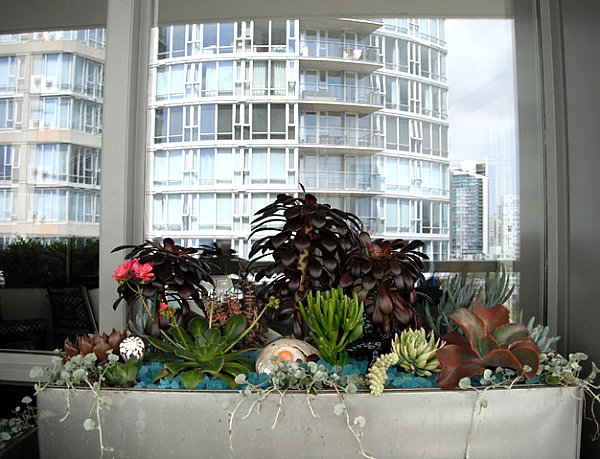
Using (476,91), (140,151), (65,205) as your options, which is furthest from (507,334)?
(476,91)

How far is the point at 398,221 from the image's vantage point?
433 centimetres

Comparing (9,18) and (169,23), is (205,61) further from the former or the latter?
(9,18)

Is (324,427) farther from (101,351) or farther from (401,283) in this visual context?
(101,351)

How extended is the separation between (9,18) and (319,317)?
259 centimetres

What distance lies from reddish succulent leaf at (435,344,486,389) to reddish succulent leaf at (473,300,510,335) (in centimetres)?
8

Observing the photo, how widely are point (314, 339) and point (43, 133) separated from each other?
203 cm

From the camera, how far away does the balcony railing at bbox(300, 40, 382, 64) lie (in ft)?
14.2

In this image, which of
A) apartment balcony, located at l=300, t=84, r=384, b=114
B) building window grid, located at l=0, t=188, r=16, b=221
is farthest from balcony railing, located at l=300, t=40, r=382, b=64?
building window grid, located at l=0, t=188, r=16, b=221

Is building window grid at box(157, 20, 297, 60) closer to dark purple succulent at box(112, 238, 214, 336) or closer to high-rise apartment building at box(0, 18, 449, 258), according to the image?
high-rise apartment building at box(0, 18, 449, 258)

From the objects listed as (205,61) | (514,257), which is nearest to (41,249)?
(205,61)

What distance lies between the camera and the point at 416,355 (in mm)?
1338

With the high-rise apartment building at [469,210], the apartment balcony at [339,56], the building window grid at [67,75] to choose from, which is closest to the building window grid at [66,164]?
the building window grid at [67,75]

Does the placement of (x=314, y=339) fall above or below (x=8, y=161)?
below

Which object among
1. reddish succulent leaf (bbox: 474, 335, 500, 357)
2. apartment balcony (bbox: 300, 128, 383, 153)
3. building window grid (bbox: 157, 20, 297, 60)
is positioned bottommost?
reddish succulent leaf (bbox: 474, 335, 500, 357)
